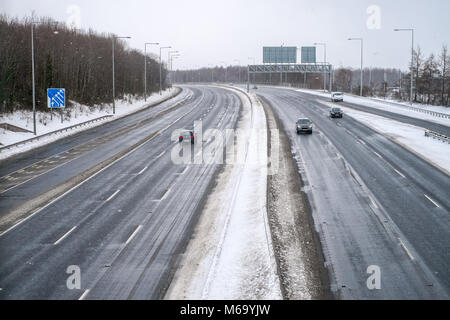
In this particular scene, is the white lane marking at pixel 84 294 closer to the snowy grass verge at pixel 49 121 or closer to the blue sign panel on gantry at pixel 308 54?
the snowy grass verge at pixel 49 121

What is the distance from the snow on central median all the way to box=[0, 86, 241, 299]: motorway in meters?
0.65

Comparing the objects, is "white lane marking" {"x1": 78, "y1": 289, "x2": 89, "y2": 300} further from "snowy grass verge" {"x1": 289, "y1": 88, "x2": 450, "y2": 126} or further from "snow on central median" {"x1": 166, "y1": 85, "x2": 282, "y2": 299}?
"snowy grass verge" {"x1": 289, "y1": 88, "x2": 450, "y2": 126}

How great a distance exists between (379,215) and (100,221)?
493 inches

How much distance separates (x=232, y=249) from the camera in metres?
18.4

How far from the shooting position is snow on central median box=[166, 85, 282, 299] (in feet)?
48.7

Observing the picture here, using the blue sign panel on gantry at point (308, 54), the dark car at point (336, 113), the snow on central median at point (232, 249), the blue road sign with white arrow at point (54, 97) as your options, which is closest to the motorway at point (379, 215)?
the snow on central median at point (232, 249)

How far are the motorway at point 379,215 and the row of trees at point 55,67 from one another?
2548cm

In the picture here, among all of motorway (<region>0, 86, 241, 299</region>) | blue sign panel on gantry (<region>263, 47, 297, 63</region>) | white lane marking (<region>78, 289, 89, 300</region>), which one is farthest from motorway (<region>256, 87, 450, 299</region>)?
blue sign panel on gantry (<region>263, 47, 297, 63</region>)

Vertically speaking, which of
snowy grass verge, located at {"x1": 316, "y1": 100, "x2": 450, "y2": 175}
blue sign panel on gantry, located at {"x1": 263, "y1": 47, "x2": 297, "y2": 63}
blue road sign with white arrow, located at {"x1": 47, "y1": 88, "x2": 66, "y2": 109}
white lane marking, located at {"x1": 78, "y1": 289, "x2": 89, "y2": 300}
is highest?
blue sign panel on gantry, located at {"x1": 263, "y1": 47, "x2": 297, "y2": 63}

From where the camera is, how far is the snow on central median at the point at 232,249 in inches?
584

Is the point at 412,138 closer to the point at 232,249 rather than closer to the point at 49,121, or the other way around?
the point at 232,249

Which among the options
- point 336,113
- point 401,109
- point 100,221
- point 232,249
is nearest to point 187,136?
point 100,221
